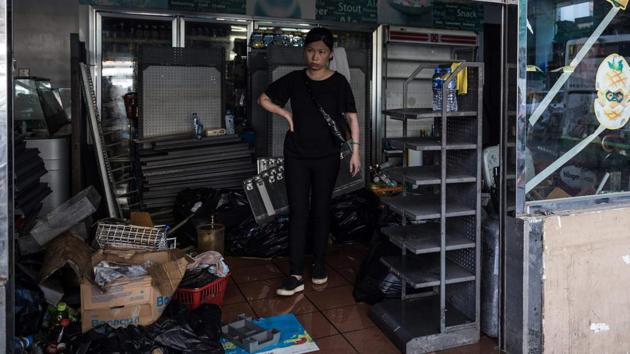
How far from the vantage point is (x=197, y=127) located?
17.6 ft

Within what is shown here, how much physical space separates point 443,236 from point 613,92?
1152 mm

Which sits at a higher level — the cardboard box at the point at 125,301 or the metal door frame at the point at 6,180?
the metal door frame at the point at 6,180

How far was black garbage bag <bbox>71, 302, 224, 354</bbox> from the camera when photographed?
8.33ft

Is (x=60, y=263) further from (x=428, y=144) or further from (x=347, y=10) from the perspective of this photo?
(x=347, y=10)

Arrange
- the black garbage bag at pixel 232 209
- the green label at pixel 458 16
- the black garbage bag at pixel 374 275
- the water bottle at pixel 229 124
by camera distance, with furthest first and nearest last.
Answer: the green label at pixel 458 16 → the water bottle at pixel 229 124 → the black garbage bag at pixel 232 209 → the black garbage bag at pixel 374 275

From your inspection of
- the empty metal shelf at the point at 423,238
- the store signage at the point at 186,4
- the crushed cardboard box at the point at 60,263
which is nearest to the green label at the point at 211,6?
the store signage at the point at 186,4

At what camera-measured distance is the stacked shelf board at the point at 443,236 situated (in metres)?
2.84

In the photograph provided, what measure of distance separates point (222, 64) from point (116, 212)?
178 cm

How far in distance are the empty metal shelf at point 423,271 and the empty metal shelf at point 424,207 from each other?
335mm

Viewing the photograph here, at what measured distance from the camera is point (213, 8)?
614 cm

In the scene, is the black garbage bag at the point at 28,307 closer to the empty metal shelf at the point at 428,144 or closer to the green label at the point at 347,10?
the empty metal shelf at the point at 428,144

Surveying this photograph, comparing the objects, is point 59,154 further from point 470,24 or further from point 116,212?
point 470,24

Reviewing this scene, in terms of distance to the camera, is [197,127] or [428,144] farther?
[197,127]

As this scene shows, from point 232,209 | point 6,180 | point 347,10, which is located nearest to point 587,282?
point 6,180
